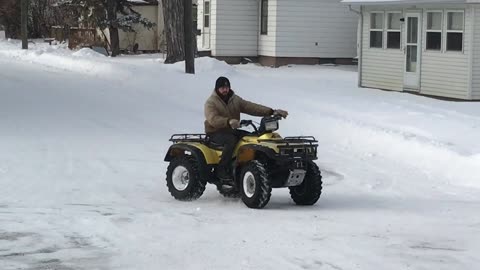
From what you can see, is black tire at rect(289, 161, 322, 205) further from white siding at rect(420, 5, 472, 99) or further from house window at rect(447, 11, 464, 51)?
house window at rect(447, 11, 464, 51)

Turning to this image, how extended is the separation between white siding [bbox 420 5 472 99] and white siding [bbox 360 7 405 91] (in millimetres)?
1327

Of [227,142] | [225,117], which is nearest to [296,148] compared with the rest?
[227,142]

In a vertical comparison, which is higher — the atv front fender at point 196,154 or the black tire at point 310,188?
the atv front fender at point 196,154

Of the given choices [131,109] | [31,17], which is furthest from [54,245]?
[31,17]

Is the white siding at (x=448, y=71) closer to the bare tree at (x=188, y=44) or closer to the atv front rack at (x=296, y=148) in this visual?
the bare tree at (x=188, y=44)

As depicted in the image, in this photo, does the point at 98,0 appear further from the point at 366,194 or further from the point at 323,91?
the point at 366,194

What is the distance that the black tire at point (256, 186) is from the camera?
11055 millimetres

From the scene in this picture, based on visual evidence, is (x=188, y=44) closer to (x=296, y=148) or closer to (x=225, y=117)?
(x=225, y=117)

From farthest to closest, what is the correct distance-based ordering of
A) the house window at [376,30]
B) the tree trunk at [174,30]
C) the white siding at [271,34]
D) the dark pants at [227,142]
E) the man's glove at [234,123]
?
1. the white siding at [271,34]
2. the tree trunk at [174,30]
3. the house window at [376,30]
4. the dark pants at [227,142]
5. the man's glove at [234,123]

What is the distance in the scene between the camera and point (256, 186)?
11.1 m

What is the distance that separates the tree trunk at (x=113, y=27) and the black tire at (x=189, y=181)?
33.6 meters

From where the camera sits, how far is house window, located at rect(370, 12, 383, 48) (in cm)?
2864

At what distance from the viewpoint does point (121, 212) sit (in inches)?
426

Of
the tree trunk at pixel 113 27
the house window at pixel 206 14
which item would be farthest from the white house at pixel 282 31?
the tree trunk at pixel 113 27
